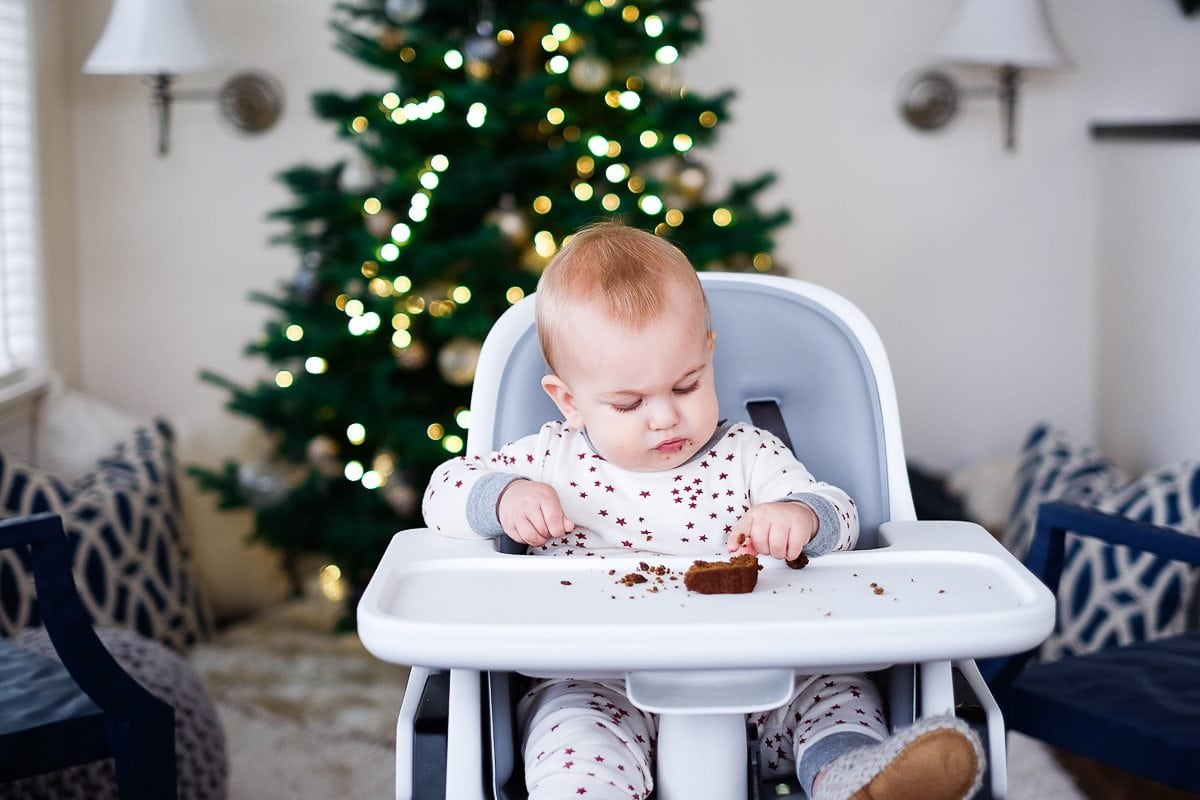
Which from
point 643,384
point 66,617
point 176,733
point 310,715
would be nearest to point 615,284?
point 643,384

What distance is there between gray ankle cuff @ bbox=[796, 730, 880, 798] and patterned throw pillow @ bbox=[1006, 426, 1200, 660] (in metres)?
1.00

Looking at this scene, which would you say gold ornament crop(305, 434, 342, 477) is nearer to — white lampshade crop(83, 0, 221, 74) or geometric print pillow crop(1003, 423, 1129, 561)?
white lampshade crop(83, 0, 221, 74)

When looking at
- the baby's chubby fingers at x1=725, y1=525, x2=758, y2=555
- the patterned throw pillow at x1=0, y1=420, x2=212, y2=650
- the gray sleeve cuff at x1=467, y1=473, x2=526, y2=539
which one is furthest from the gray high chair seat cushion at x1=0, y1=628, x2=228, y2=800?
the baby's chubby fingers at x1=725, y1=525, x2=758, y2=555

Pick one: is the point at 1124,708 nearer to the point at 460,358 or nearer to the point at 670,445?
the point at 670,445

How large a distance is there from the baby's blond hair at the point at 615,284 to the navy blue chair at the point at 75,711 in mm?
654

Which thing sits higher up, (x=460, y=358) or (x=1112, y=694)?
(x=460, y=358)

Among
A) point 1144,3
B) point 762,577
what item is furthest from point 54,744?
point 1144,3

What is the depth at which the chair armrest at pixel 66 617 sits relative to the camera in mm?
1484

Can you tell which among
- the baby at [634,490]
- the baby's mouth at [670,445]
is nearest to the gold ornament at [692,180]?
the baby at [634,490]

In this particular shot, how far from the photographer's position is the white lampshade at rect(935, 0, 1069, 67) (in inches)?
118

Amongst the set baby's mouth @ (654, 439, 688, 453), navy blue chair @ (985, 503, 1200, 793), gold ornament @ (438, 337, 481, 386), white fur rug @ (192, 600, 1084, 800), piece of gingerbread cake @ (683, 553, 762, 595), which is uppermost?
gold ornament @ (438, 337, 481, 386)

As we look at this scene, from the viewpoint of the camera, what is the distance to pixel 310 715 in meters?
2.62

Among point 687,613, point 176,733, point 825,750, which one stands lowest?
point 176,733

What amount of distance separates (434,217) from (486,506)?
140 centimetres
